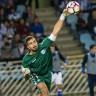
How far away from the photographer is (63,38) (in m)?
21.1

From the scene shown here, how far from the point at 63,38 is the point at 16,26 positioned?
7.02 ft

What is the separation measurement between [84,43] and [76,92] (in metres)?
2.66

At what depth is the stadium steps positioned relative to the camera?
20266 millimetres

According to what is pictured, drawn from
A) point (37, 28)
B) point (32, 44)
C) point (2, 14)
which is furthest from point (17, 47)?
point (32, 44)

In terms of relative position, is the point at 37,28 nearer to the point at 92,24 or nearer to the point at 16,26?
the point at 16,26

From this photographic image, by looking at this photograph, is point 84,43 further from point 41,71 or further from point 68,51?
point 41,71

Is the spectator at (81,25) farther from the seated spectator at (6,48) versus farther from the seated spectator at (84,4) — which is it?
the seated spectator at (6,48)

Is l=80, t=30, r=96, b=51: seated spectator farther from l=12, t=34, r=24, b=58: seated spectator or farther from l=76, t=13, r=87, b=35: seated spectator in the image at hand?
l=12, t=34, r=24, b=58: seated spectator

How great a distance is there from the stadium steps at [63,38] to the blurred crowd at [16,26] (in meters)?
0.64

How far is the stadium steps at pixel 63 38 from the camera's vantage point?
66.5ft

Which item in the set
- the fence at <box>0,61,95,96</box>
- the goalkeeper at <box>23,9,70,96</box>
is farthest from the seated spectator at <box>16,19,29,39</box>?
the goalkeeper at <box>23,9,70,96</box>

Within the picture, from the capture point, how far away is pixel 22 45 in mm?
18734

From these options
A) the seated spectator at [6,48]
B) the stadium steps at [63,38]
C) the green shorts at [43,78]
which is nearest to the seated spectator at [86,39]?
the stadium steps at [63,38]

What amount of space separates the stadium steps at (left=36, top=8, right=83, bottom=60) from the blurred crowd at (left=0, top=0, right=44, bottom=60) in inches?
25.2
